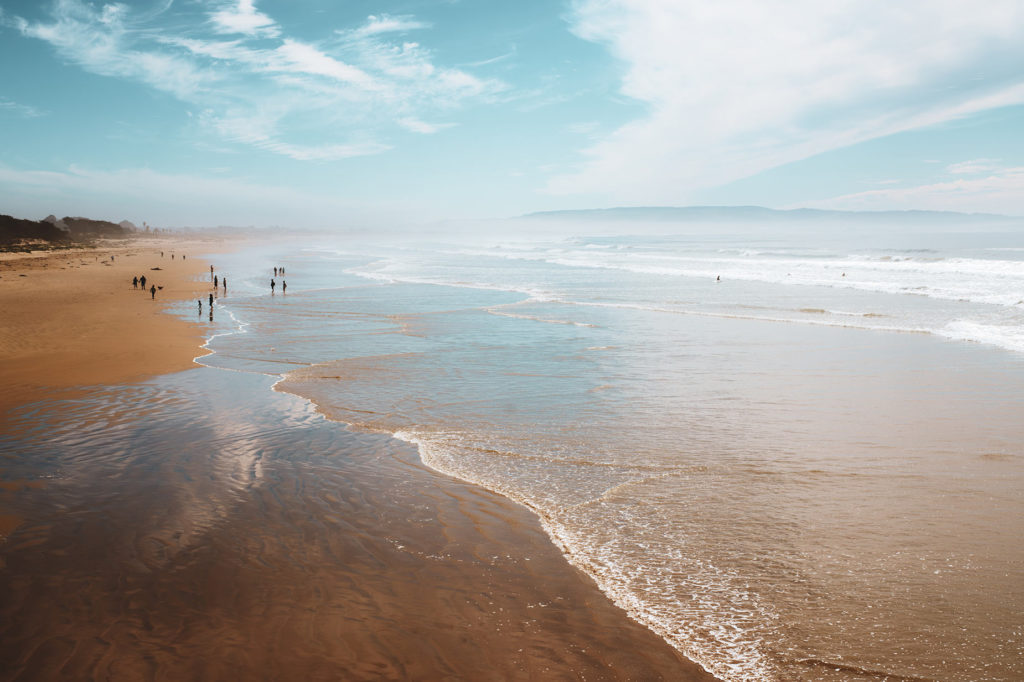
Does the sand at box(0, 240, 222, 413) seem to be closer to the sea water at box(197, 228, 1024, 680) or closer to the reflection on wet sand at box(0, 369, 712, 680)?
the sea water at box(197, 228, 1024, 680)

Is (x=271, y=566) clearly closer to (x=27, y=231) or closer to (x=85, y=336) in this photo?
(x=85, y=336)

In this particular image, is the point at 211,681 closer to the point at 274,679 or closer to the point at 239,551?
the point at 274,679

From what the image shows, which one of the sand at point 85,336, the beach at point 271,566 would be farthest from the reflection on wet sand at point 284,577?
the sand at point 85,336

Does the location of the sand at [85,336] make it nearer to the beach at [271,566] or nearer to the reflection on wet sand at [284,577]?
the beach at [271,566]

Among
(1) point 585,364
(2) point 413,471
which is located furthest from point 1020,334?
(2) point 413,471

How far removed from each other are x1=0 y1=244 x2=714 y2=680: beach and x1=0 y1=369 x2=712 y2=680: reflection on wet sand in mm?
19

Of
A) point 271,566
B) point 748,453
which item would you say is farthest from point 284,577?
point 748,453

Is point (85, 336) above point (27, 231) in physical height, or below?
below

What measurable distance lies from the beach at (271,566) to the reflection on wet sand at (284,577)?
2 cm

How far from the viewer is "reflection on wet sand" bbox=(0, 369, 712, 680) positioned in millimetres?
4414

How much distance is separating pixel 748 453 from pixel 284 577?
20.7 feet

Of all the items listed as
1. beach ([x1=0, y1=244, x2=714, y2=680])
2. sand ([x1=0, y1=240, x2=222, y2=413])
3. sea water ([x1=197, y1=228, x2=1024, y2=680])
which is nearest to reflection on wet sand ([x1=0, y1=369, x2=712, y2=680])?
beach ([x1=0, y1=244, x2=714, y2=680])

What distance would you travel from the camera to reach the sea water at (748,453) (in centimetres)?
486

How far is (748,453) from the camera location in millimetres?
8797
